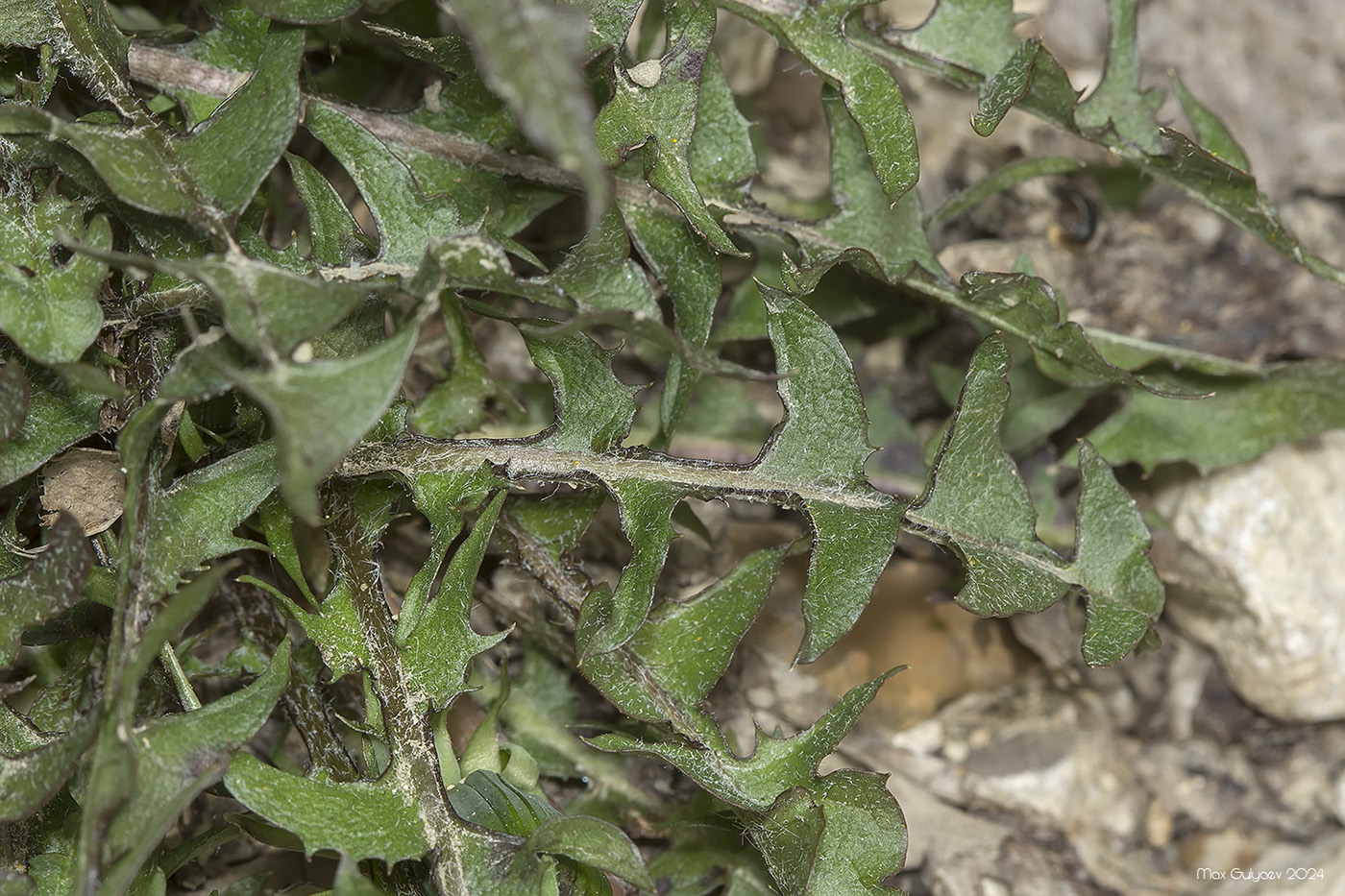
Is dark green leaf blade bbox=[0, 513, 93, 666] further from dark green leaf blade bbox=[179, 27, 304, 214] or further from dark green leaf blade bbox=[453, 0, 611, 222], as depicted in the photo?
dark green leaf blade bbox=[453, 0, 611, 222]

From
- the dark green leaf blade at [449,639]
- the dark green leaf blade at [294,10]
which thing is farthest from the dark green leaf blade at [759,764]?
the dark green leaf blade at [294,10]

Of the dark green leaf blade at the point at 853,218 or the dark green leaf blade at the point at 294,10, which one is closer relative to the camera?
the dark green leaf blade at the point at 294,10

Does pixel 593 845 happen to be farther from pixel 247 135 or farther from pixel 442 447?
pixel 247 135

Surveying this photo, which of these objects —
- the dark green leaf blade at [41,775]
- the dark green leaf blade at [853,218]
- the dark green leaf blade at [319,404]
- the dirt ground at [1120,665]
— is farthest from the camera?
the dirt ground at [1120,665]

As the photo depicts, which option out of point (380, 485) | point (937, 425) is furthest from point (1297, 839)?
point (380, 485)

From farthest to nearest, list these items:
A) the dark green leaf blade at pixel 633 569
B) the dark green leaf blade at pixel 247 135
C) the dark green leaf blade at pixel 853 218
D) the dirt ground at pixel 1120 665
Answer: the dirt ground at pixel 1120 665, the dark green leaf blade at pixel 853 218, the dark green leaf blade at pixel 633 569, the dark green leaf blade at pixel 247 135

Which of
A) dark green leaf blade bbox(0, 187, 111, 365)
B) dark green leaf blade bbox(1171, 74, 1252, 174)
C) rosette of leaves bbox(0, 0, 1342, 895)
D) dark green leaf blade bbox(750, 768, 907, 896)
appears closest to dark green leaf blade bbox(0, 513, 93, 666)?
rosette of leaves bbox(0, 0, 1342, 895)

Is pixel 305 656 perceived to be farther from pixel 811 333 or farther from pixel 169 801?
pixel 811 333

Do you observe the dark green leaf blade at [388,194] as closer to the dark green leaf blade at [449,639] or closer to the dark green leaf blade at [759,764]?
the dark green leaf blade at [449,639]
